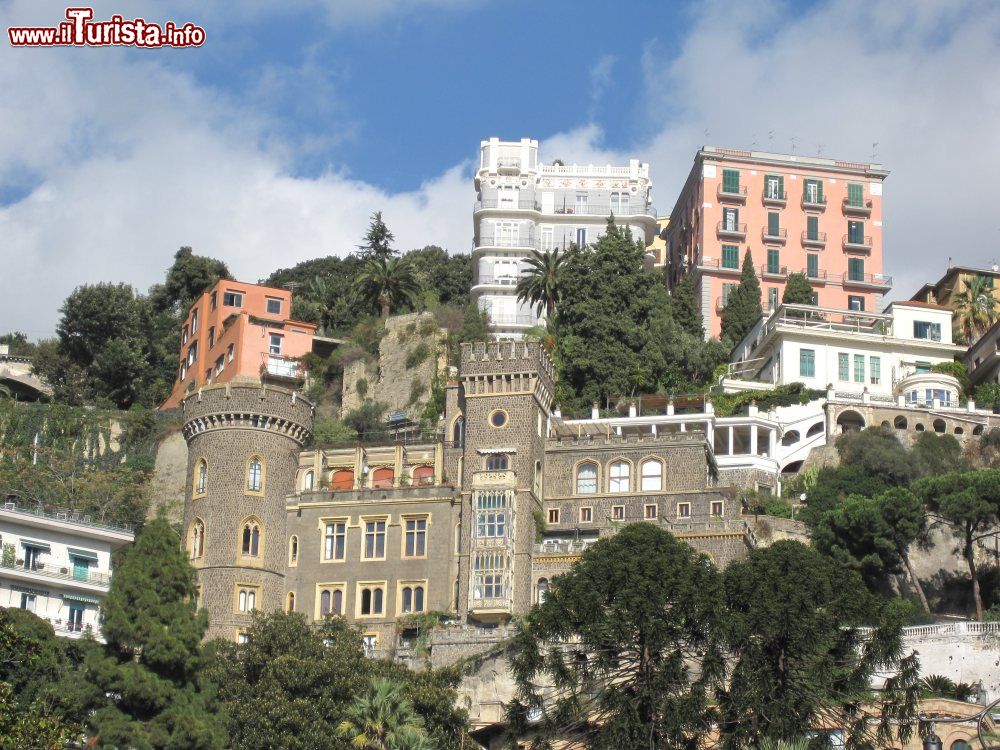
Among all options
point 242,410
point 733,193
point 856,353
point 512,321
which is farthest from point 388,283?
point 242,410

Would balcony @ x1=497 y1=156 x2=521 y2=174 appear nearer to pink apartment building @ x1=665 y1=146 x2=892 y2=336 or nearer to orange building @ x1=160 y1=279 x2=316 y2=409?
pink apartment building @ x1=665 y1=146 x2=892 y2=336

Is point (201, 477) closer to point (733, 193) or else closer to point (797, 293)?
point (797, 293)

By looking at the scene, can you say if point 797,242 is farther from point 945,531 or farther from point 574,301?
point 945,531

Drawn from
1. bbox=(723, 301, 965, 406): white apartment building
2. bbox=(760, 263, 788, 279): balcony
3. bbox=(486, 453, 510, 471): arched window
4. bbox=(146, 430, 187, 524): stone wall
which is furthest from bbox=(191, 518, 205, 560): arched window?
bbox=(760, 263, 788, 279): balcony

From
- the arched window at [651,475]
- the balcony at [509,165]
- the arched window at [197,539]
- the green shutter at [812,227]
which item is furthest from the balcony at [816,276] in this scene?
the arched window at [197,539]

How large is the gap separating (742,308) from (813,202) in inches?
436

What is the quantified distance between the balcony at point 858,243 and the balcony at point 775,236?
4067 millimetres

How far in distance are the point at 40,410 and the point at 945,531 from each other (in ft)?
156

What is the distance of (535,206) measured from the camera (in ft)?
376

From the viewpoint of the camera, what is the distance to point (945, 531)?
3068 inches

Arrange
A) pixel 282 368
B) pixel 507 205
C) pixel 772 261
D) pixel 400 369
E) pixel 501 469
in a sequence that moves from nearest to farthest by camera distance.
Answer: pixel 501 469 → pixel 400 369 → pixel 282 368 → pixel 772 261 → pixel 507 205

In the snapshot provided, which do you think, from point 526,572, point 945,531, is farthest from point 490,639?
point 945,531

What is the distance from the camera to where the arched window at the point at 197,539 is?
75375 millimetres

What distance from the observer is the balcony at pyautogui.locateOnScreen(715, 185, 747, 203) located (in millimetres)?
113062
